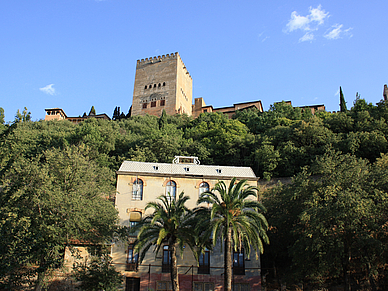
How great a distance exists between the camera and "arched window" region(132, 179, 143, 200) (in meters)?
31.7

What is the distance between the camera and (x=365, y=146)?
45.2 m

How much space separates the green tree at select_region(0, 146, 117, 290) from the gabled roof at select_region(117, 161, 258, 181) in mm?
3764

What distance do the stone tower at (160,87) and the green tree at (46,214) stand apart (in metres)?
54.5

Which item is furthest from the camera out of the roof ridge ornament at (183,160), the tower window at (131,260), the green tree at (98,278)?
the roof ridge ornament at (183,160)

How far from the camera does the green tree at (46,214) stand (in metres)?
23.3

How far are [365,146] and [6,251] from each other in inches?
1602

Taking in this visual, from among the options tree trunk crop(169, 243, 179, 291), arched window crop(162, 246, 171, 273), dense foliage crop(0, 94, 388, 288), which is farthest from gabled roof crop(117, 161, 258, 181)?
tree trunk crop(169, 243, 179, 291)

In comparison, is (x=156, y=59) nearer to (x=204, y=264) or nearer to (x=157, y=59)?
(x=157, y=59)

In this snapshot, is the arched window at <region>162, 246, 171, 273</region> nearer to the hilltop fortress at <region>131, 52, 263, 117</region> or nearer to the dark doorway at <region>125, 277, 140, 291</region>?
the dark doorway at <region>125, 277, 140, 291</region>

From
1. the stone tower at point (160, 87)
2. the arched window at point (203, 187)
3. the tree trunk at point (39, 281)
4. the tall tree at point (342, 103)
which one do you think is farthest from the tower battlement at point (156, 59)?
the tree trunk at point (39, 281)

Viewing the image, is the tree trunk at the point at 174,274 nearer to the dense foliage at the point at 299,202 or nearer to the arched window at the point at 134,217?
the arched window at the point at 134,217

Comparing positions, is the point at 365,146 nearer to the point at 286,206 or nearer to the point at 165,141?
the point at 286,206

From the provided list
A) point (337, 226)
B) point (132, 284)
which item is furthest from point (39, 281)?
point (337, 226)

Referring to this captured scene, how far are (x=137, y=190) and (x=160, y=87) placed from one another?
58114 mm
